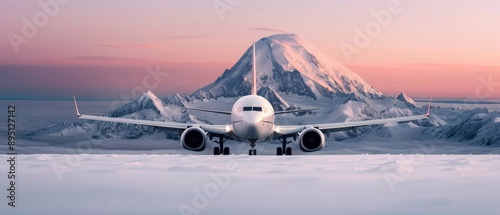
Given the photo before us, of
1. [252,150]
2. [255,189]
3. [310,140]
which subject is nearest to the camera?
[255,189]

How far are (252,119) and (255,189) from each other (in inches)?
851

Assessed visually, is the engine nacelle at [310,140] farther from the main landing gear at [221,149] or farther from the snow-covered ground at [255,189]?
the snow-covered ground at [255,189]

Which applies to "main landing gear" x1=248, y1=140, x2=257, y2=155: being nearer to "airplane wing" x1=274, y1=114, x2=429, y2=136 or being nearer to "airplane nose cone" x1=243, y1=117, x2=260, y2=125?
"airplane nose cone" x1=243, y1=117, x2=260, y2=125

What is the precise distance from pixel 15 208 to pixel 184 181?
222 inches

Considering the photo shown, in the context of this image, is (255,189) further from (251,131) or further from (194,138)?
(194,138)

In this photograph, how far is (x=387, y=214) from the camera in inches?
560

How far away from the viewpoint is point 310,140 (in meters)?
41.6

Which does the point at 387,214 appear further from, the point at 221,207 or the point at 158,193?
the point at 158,193

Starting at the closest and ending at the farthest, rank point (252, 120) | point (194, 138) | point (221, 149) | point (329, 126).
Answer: point (252, 120) → point (194, 138) → point (221, 149) → point (329, 126)

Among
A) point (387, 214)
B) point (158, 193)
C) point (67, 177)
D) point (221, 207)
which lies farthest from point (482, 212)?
point (67, 177)

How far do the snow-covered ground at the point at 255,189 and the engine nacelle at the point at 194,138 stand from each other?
17.0 metres

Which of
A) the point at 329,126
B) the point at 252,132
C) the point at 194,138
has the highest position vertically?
the point at 329,126

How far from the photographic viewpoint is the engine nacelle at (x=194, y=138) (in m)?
41.2

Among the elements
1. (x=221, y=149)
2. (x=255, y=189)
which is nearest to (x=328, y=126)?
(x=221, y=149)
